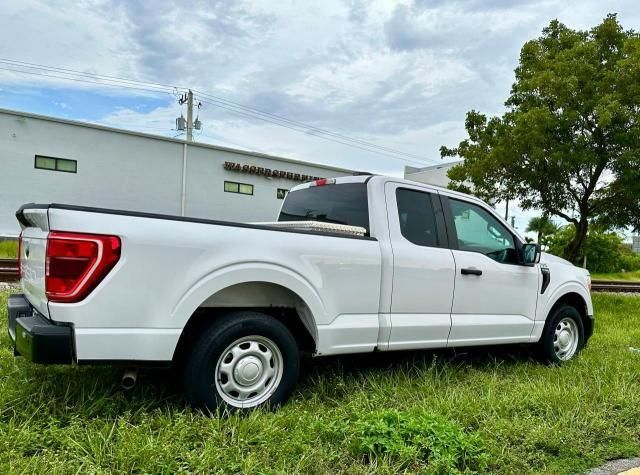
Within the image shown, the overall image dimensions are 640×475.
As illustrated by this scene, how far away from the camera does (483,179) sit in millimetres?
12852

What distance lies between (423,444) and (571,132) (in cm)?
1016

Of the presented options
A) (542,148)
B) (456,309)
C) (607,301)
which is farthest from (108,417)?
(607,301)

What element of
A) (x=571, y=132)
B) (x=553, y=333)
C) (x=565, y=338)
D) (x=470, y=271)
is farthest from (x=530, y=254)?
(x=571, y=132)

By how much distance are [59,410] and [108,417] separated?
334mm

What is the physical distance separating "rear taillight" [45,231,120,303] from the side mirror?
380 cm

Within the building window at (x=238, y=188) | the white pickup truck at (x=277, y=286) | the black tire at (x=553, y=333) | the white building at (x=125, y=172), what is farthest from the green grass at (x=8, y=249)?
the black tire at (x=553, y=333)

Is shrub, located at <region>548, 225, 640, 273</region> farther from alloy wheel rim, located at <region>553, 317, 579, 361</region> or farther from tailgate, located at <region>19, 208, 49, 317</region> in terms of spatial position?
tailgate, located at <region>19, 208, 49, 317</region>

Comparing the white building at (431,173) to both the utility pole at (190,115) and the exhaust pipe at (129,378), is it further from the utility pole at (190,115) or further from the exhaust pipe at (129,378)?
the exhaust pipe at (129,378)

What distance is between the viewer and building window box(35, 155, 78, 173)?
18.9 meters

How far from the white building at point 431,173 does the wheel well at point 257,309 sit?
34190 millimetres

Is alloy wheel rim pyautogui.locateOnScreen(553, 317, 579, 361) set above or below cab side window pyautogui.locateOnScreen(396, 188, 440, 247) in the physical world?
below

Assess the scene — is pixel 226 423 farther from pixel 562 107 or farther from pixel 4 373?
pixel 562 107

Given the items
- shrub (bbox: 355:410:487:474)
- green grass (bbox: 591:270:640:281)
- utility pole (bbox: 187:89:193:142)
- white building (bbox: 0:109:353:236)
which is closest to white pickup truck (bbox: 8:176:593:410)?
shrub (bbox: 355:410:487:474)

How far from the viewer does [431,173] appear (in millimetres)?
40312
